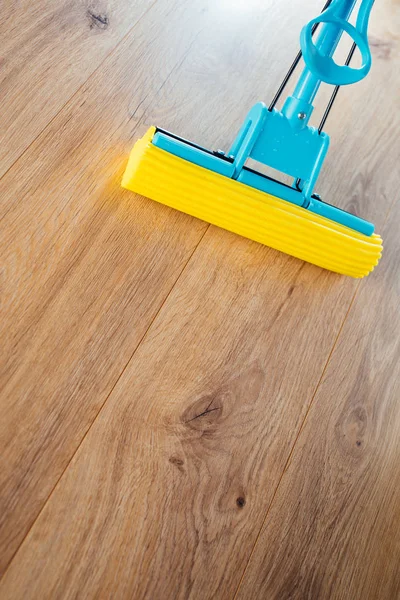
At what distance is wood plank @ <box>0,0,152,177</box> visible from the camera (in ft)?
3.10

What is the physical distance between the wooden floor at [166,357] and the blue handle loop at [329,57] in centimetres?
26

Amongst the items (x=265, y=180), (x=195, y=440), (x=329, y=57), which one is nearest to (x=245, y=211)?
(x=265, y=180)

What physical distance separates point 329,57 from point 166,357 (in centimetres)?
46

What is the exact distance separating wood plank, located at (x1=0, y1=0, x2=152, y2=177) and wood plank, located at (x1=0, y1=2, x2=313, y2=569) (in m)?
0.02

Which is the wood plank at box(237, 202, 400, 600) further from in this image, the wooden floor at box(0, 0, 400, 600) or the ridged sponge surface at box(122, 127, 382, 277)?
the ridged sponge surface at box(122, 127, 382, 277)

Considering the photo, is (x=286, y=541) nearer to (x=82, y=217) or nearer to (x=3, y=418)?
(x=3, y=418)

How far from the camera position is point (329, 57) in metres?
0.81

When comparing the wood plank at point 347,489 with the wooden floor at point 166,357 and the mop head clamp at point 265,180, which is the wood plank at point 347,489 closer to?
the wooden floor at point 166,357

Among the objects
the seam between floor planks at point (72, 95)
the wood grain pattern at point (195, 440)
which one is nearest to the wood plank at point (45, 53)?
the seam between floor planks at point (72, 95)

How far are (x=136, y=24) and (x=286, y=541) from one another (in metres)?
0.86

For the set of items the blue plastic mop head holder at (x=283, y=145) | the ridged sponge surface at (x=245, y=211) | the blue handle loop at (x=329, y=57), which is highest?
the blue handle loop at (x=329, y=57)

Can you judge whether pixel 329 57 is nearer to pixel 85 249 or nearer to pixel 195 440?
pixel 85 249

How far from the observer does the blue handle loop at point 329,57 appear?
79 centimetres

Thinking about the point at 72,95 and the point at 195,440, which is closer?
the point at 195,440
